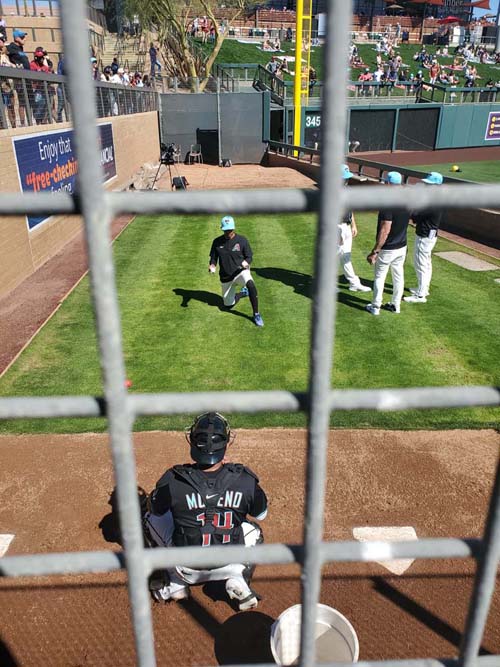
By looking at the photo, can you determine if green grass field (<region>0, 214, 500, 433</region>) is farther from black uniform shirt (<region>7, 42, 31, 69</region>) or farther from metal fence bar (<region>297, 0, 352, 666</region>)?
black uniform shirt (<region>7, 42, 31, 69</region>)

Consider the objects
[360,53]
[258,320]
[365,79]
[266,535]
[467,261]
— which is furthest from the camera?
[360,53]

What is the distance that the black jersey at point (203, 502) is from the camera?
3.50 metres

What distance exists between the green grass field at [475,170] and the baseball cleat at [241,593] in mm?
21505

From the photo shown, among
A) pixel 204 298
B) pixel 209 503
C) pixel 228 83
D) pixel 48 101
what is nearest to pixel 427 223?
pixel 204 298

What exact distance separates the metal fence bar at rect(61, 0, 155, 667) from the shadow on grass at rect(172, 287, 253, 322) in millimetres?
7602

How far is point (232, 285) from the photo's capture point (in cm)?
861

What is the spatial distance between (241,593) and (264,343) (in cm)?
450

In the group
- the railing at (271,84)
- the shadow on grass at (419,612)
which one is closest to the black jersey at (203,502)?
the shadow on grass at (419,612)

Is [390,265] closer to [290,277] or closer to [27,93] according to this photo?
[290,277]

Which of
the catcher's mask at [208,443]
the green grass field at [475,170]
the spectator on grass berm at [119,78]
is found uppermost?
the spectator on grass berm at [119,78]

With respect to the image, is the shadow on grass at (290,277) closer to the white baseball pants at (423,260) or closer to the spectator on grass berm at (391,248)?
the spectator on grass berm at (391,248)

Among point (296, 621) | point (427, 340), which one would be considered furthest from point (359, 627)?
point (427, 340)

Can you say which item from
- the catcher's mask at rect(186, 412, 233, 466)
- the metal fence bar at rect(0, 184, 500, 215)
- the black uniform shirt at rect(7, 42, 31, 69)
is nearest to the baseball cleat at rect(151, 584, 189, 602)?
the catcher's mask at rect(186, 412, 233, 466)

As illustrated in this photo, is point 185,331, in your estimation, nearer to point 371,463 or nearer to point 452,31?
point 371,463
